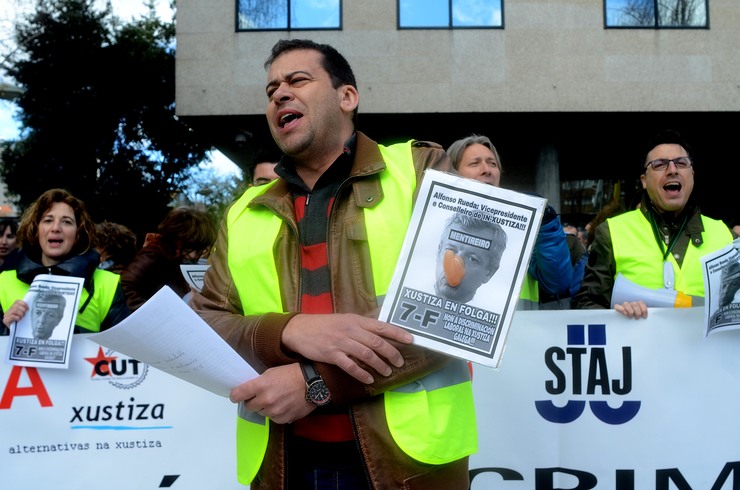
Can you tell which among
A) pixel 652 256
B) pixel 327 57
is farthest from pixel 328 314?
pixel 652 256

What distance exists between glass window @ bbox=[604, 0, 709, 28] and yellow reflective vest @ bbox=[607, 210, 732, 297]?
10.8 m

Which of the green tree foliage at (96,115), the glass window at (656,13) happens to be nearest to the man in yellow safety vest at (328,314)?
the glass window at (656,13)

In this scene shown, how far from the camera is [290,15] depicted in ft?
41.5

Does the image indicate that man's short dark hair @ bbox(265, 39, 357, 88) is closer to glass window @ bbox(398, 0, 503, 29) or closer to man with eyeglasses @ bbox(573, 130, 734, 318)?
man with eyeglasses @ bbox(573, 130, 734, 318)

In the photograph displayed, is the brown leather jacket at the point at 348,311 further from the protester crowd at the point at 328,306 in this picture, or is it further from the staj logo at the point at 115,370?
the staj logo at the point at 115,370

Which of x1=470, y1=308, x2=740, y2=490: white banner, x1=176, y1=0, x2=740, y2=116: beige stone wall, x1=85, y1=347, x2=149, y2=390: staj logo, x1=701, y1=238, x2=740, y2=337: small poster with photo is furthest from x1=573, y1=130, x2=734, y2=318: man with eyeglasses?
x1=176, y1=0, x2=740, y2=116: beige stone wall

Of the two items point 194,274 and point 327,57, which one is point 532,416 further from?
point 327,57

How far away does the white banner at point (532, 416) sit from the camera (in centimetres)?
318

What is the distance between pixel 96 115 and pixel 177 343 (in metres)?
22.1

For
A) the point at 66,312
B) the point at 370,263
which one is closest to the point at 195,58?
the point at 66,312

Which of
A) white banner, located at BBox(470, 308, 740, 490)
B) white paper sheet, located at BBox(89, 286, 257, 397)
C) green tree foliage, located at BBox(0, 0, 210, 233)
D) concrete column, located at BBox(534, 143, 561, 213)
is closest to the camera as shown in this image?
white paper sheet, located at BBox(89, 286, 257, 397)

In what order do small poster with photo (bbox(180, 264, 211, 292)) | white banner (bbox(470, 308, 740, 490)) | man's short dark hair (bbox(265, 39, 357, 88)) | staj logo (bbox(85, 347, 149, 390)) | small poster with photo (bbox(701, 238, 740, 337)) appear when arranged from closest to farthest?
man's short dark hair (bbox(265, 39, 357, 88)), small poster with photo (bbox(701, 238, 740, 337)), white banner (bbox(470, 308, 740, 490)), staj logo (bbox(85, 347, 149, 390)), small poster with photo (bbox(180, 264, 211, 292))

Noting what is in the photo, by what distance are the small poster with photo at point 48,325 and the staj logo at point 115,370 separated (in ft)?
0.52

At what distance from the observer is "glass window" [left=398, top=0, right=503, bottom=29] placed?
12555 mm
